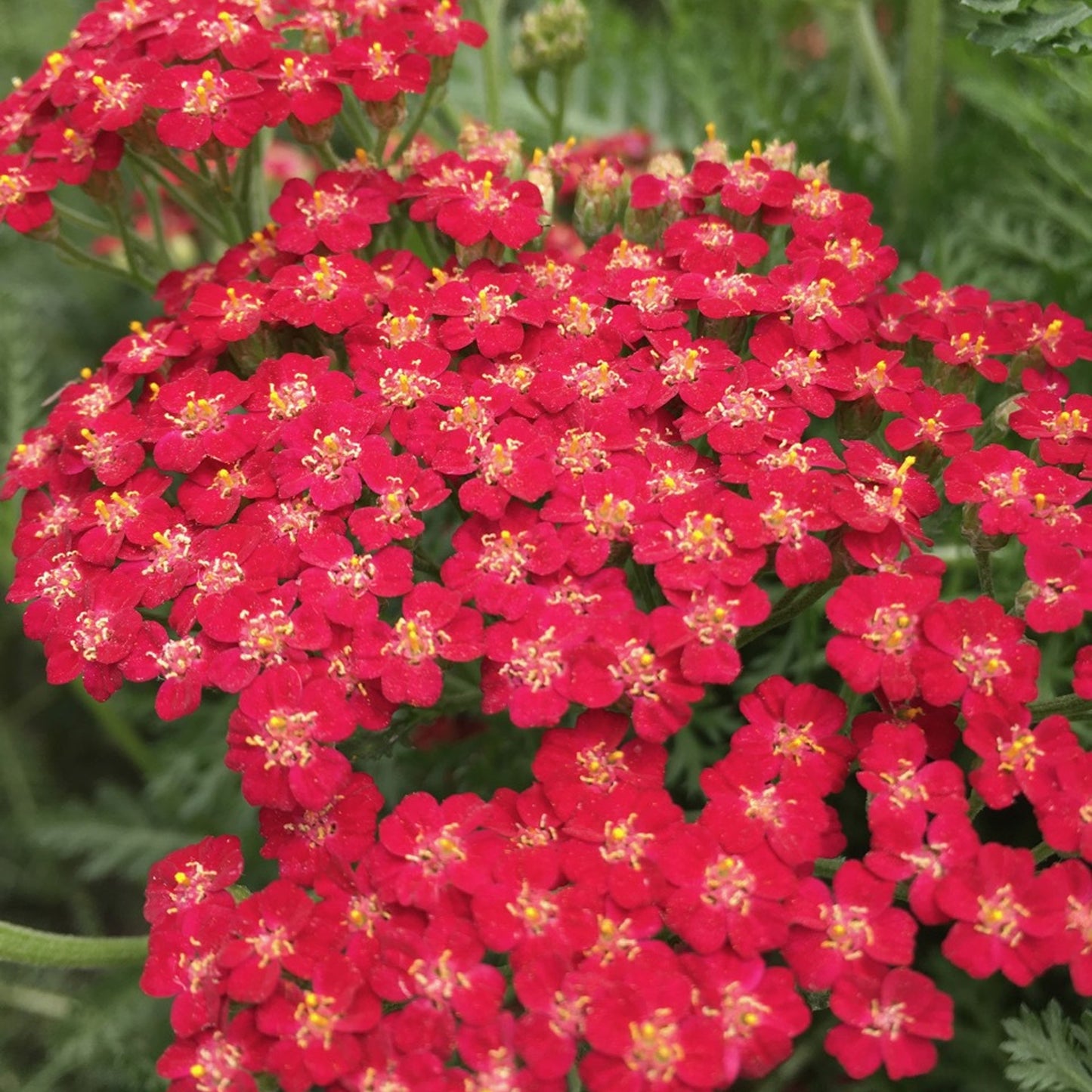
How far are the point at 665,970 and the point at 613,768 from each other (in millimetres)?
213

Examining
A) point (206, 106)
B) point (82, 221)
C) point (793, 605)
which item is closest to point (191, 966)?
point (793, 605)

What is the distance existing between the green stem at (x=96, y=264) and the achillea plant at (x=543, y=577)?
0.13 meters

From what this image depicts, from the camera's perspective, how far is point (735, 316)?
1.46m

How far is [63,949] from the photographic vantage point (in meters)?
1.46

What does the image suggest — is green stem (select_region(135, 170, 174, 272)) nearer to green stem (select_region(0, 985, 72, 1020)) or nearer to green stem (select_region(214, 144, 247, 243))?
green stem (select_region(214, 144, 247, 243))

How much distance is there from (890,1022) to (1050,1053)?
341 millimetres

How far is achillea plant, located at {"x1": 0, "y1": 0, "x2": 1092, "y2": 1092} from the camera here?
1041 mm

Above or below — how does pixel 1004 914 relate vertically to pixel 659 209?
below

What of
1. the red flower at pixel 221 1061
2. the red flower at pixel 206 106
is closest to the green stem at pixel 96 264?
the red flower at pixel 206 106

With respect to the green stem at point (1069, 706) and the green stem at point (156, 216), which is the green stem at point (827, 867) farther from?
the green stem at point (156, 216)

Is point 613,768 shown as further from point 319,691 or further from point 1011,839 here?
point 1011,839

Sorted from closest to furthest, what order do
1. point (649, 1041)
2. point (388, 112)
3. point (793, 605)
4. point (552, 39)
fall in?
1. point (649, 1041)
2. point (793, 605)
3. point (388, 112)
4. point (552, 39)

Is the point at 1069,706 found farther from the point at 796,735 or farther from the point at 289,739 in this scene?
the point at 289,739

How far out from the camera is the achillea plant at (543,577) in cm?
104
